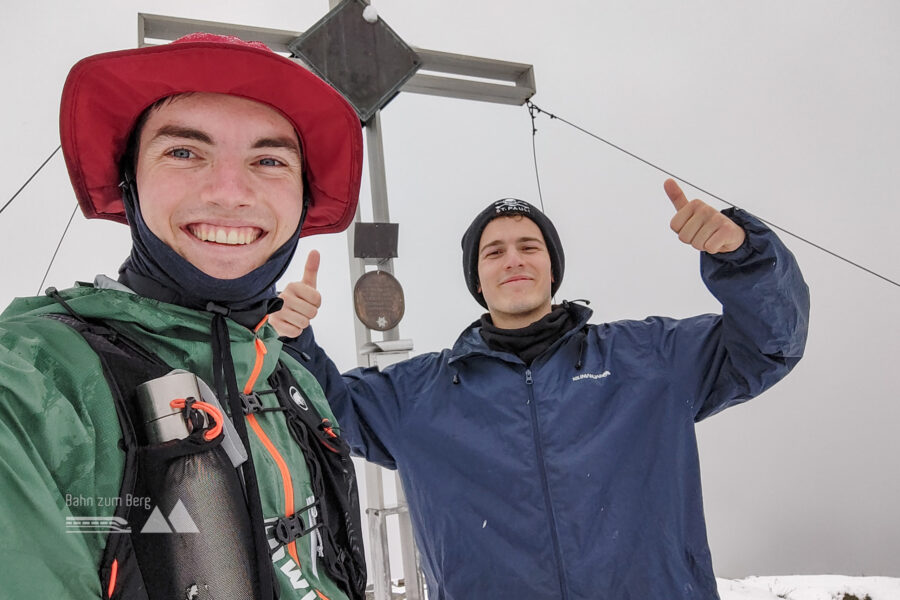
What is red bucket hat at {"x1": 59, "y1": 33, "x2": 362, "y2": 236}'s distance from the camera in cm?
105

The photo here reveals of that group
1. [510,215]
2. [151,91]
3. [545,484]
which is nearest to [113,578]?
[151,91]

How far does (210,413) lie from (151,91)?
708mm

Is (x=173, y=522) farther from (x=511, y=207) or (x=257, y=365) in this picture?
(x=511, y=207)

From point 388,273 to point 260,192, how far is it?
67.5 inches

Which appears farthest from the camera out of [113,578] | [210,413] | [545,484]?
[545,484]

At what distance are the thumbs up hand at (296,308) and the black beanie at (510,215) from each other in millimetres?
973

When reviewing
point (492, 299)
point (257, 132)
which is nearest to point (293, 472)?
point (257, 132)

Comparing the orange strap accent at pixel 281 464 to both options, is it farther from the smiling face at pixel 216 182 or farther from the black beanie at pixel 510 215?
the black beanie at pixel 510 215

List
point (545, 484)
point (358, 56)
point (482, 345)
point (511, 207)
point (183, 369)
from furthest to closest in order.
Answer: point (358, 56) < point (511, 207) < point (482, 345) < point (545, 484) < point (183, 369)

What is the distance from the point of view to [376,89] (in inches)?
124

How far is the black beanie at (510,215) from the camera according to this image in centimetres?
251

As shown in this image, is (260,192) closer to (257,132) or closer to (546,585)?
(257,132)

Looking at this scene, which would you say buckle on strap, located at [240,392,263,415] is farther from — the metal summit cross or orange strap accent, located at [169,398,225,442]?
the metal summit cross

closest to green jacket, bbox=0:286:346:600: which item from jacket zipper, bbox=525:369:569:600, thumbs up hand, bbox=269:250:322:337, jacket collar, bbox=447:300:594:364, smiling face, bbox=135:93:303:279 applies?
smiling face, bbox=135:93:303:279
